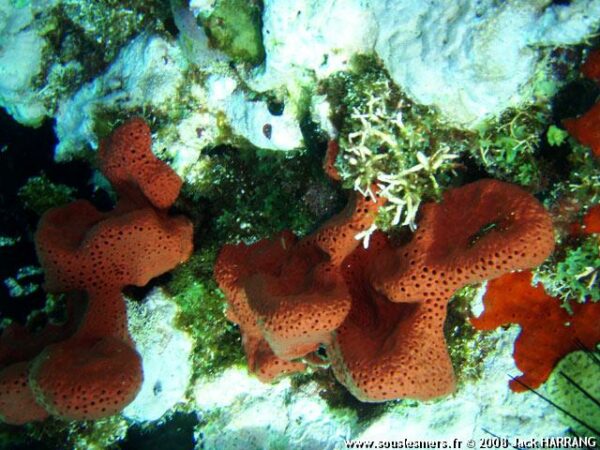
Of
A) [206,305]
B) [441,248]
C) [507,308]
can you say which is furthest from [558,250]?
[206,305]

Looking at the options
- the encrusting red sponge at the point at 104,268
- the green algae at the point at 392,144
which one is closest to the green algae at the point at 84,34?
the encrusting red sponge at the point at 104,268

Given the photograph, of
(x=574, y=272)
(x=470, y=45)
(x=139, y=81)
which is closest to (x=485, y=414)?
(x=574, y=272)

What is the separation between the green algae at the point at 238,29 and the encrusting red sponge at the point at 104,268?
0.85m

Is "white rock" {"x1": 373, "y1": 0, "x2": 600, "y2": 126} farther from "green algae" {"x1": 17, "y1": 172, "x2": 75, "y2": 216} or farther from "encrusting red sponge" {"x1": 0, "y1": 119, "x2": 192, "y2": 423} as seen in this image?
"green algae" {"x1": 17, "y1": 172, "x2": 75, "y2": 216}

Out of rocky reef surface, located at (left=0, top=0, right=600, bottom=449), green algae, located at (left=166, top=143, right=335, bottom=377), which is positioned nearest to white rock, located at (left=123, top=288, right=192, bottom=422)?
rocky reef surface, located at (left=0, top=0, right=600, bottom=449)

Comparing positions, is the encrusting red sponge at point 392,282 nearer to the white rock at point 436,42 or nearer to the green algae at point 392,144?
the green algae at point 392,144

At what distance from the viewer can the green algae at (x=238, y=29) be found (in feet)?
10.1

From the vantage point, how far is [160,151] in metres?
3.48

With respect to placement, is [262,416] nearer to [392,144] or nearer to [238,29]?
[392,144]

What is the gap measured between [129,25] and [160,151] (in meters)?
1.14

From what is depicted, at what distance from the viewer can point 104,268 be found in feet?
10.6

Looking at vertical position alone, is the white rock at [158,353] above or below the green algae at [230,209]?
below

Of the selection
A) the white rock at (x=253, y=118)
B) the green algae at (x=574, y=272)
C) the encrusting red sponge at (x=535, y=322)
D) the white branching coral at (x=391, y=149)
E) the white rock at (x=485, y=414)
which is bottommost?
the white rock at (x=485, y=414)

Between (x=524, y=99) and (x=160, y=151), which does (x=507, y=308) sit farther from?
(x=160, y=151)
